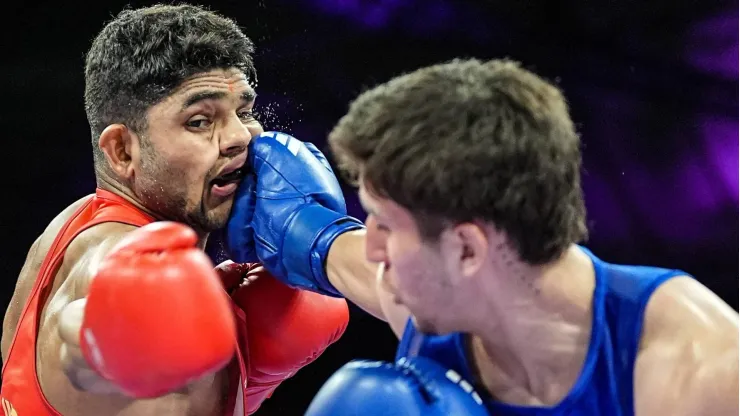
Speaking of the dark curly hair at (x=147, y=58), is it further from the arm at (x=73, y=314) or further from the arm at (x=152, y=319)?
the arm at (x=152, y=319)

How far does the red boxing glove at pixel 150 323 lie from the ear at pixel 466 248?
14.0 inches

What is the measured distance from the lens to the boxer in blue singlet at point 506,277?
115 cm

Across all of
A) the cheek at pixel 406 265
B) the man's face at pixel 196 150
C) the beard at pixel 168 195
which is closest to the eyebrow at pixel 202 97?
the man's face at pixel 196 150

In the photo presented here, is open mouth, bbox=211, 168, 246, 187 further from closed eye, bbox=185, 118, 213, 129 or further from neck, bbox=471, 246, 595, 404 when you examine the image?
neck, bbox=471, 246, 595, 404

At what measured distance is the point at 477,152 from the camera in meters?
1.13

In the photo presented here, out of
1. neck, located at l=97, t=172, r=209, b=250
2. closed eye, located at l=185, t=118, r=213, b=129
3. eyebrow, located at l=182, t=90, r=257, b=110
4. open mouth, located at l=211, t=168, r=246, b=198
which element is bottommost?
neck, located at l=97, t=172, r=209, b=250

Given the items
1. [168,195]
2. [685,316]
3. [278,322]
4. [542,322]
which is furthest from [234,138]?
[685,316]

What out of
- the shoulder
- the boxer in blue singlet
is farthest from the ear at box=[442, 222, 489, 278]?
the shoulder

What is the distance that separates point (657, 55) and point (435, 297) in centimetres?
218

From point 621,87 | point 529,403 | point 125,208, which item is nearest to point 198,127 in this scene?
point 125,208

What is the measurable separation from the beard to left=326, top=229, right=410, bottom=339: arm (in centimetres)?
30

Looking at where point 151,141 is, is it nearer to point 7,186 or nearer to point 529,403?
point 529,403

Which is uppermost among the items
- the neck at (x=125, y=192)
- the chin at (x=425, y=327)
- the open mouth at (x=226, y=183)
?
the open mouth at (x=226, y=183)

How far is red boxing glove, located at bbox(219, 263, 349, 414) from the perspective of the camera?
1.80 metres
